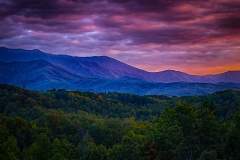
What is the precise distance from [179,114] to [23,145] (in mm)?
39458

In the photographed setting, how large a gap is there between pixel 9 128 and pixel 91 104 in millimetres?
67628

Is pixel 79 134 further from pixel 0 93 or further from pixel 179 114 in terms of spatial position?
pixel 0 93

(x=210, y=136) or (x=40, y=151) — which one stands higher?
(x=210, y=136)

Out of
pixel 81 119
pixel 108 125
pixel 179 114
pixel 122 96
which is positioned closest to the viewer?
pixel 179 114

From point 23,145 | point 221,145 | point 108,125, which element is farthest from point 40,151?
point 108,125

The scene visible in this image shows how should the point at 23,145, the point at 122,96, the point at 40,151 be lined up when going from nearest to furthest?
1. the point at 40,151
2. the point at 23,145
3. the point at 122,96

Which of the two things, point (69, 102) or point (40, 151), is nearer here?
point (40, 151)

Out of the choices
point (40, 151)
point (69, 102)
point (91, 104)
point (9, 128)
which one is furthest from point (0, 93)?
→ point (40, 151)

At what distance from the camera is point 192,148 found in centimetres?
3681

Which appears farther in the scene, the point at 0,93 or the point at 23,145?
the point at 0,93

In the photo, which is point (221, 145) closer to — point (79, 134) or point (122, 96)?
point (79, 134)

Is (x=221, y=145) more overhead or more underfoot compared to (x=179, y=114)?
more underfoot

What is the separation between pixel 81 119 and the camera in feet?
306

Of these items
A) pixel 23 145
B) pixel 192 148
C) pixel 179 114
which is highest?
pixel 179 114
